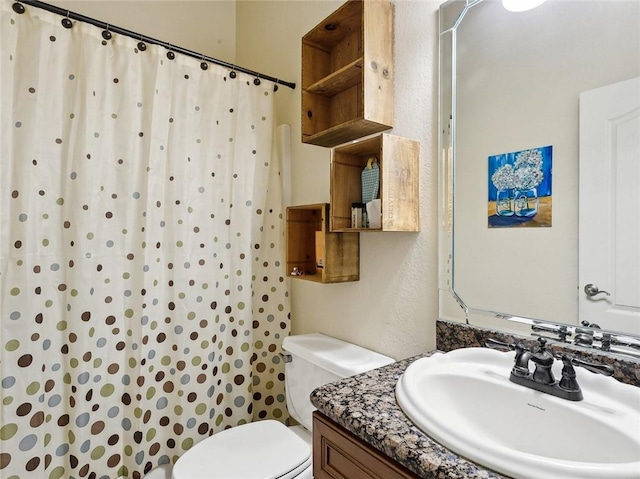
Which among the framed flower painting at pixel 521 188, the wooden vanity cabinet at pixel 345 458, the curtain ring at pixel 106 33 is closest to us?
the wooden vanity cabinet at pixel 345 458

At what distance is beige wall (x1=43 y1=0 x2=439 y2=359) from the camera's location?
117 cm

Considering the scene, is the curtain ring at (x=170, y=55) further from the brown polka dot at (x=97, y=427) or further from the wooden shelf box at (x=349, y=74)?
the brown polka dot at (x=97, y=427)

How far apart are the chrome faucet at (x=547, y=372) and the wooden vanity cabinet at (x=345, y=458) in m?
0.35

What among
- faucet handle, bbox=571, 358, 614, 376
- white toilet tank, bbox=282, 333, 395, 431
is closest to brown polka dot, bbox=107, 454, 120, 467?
white toilet tank, bbox=282, 333, 395, 431

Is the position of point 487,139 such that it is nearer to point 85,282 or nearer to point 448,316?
point 448,316

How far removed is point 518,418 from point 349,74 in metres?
1.17

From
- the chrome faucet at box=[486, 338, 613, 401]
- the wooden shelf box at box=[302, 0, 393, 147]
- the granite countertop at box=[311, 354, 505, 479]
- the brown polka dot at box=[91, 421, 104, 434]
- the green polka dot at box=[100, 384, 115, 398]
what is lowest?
the brown polka dot at box=[91, 421, 104, 434]

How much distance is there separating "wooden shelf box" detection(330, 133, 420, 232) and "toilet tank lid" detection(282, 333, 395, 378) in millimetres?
460

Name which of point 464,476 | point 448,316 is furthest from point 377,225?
point 464,476

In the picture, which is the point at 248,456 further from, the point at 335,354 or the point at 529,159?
the point at 529,159

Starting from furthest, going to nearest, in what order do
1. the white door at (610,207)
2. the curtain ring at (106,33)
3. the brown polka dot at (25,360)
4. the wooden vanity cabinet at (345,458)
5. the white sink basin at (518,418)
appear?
the curtain ring at (106,33) → the brown polka dot at (25,360) → the white door at (610,207) → the wooden vanity cabinet at (345,458) → the white sink basin at (518,418)

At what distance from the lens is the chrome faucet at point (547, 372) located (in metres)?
0.73

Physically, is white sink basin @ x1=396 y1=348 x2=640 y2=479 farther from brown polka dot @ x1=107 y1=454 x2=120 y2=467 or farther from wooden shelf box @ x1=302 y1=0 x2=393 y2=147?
brown polka dot @ x1=107 y1=454 x2=120 y2=467

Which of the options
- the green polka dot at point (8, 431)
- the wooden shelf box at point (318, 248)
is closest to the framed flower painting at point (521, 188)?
the wooden shelf box at point (318, 248)
